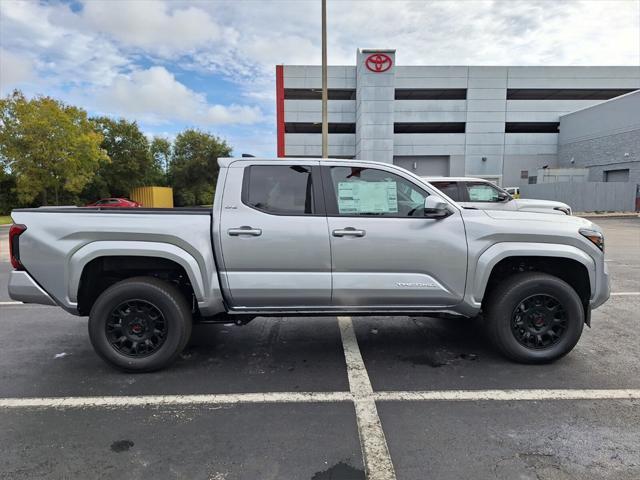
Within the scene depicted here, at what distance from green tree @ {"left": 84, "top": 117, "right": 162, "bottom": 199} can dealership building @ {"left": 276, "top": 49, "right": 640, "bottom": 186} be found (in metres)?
14.3

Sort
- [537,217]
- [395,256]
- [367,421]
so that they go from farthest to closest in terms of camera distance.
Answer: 1. [537,217]
2. [395,256]
3. [367,421]

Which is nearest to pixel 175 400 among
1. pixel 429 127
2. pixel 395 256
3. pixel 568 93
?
pixel 395 256

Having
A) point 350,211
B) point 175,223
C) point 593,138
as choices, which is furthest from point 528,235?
point 593,138

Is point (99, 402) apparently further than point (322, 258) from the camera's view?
No

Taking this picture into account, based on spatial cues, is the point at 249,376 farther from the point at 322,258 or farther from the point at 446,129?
the point at 446,129

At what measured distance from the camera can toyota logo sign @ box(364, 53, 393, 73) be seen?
1681 inches

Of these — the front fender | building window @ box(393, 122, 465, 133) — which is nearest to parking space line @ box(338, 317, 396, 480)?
the front fender

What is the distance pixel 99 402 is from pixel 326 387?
183 cm

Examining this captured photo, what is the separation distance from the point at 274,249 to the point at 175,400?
148cm

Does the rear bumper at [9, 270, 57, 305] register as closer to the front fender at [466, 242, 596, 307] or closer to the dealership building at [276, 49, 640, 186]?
the front fender at [466, 242, 596, 307]

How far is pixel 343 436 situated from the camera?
299 cm

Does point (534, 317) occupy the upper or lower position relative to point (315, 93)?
lower

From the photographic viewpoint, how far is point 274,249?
3938 millimetres

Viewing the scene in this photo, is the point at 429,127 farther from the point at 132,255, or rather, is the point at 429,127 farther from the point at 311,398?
the point at 311,398
